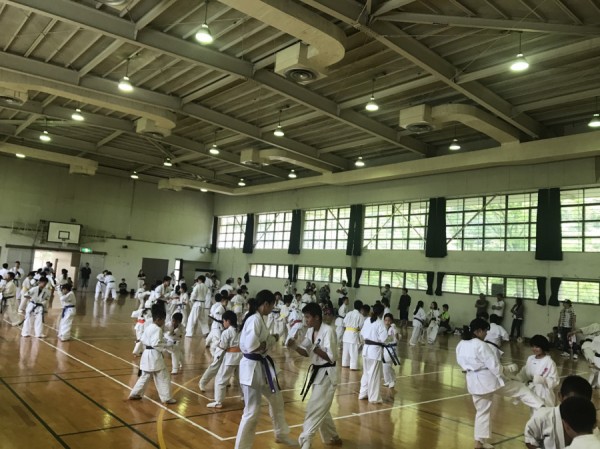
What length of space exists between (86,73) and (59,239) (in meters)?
18.3

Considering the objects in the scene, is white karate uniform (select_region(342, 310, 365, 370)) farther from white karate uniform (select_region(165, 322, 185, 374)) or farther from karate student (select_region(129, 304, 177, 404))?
karate student (select_region(129, 304, 177, 404))

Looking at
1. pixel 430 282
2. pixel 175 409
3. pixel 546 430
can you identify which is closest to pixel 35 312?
pixel 175 409

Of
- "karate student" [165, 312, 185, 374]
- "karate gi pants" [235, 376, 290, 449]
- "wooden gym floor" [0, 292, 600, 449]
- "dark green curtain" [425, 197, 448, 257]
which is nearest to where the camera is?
"karate gi pants" [235, 376, 290, 449]

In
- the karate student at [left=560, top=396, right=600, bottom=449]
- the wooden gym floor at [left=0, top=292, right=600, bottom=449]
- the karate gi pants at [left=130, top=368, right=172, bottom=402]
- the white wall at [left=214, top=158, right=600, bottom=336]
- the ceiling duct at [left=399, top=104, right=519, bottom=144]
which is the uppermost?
the ceiling duct at [left=399, top=104, right=519, bottom=144]

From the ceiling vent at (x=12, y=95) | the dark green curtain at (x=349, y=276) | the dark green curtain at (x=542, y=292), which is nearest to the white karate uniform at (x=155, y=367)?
the ceiling vent at (x=12, y=95)

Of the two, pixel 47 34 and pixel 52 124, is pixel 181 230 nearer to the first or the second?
pixel 52 124

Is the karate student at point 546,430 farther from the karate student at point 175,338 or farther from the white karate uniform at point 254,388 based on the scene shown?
the karate student at point 175,338

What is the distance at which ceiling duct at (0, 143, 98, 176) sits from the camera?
24.9 metres

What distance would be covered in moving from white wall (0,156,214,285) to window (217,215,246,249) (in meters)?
1.06

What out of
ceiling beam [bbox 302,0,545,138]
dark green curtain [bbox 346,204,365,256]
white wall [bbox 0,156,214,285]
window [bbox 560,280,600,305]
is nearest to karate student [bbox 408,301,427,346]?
window [bbox 560,280,600,305]

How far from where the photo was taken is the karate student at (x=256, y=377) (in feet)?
17.5

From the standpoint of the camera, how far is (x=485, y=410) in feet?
20.6

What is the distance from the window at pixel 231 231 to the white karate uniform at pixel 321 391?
2886cm

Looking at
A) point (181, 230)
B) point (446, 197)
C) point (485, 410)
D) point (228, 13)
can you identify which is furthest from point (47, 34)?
point (181, 230)
